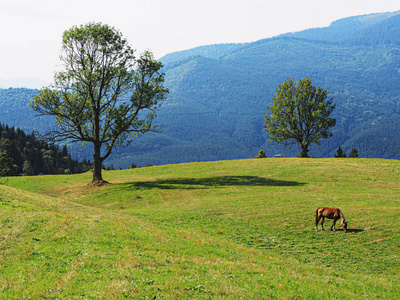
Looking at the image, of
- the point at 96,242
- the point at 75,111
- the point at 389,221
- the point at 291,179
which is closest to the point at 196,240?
the point at 96,242

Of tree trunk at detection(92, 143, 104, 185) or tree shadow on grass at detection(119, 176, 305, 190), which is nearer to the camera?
tree shadow on grass at detection(119, 176, 305, 190)

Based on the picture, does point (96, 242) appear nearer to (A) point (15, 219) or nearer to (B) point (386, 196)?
(A) point (15, 219)

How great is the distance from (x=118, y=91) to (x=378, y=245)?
1997 inches

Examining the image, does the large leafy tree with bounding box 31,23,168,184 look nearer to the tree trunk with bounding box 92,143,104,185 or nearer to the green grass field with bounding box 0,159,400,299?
the tree trunk with bounding box 92,143,104,185

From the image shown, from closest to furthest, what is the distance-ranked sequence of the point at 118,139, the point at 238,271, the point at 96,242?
the point at 238,271, the point at 96,242, the point at 118,139

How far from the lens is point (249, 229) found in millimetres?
31375

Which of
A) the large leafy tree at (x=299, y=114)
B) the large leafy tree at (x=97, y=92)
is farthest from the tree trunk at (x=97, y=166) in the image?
Answer: the large leafy tree at (x=299, y=114)

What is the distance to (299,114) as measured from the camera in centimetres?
9875

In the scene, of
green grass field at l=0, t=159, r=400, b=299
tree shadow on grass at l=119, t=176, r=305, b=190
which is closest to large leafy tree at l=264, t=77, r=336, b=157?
tree shadow on grass at l=119, t=176, r=305, b=190

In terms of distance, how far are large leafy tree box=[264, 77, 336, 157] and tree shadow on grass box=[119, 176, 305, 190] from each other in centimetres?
4132

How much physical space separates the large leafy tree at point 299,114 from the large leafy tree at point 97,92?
46497mm

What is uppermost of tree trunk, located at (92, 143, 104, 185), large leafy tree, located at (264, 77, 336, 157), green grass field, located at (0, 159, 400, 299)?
large leafy tree, located at (264, 77, 336, 157)

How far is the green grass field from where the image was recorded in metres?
14.8

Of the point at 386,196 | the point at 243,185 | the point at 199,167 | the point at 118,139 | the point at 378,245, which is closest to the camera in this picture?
the point at 378,245
